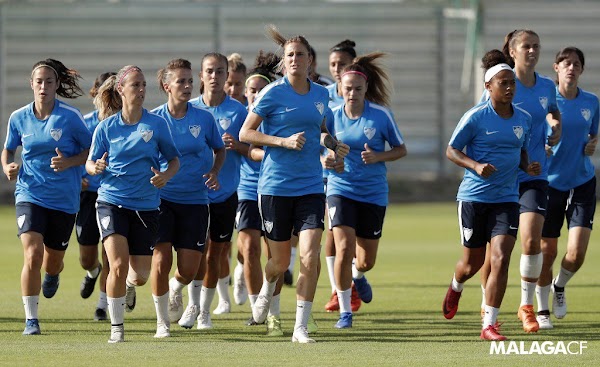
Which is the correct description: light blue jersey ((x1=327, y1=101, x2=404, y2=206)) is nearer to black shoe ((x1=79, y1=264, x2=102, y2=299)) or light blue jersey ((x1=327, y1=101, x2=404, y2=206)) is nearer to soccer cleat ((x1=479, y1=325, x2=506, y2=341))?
soccer cleat ((x1=479, y1=325, x2=506, y2=341))

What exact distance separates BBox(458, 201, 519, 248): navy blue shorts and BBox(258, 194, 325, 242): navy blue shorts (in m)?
1.27

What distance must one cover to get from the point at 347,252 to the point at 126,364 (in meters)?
3.05

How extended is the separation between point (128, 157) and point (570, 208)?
4.59 meters

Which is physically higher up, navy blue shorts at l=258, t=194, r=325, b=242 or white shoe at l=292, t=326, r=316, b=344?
navy blue shorts at l=258, t=194, r=325, b=242

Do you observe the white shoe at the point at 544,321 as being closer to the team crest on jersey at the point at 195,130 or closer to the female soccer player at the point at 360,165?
the female soccer player at the point at 360,165

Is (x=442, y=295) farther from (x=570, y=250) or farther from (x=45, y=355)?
(x=45, y=355)

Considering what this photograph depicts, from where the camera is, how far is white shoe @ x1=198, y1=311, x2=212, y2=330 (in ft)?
37.8

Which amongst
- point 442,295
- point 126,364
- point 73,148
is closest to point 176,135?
point 73,148

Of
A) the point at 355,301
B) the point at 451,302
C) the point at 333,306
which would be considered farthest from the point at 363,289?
the point at 451,302

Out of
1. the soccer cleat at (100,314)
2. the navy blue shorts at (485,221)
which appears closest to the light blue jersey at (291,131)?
the navy blue shorts at (485,221)

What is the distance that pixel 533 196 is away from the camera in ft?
37.5

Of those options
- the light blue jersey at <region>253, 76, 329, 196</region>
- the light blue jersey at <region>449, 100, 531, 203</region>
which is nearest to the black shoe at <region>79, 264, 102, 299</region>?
the light blue jersey at <region>253, 76, 329, 196</region>

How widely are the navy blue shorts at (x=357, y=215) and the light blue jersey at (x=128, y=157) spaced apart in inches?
78.5

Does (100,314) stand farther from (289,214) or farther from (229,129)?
(289,214)
